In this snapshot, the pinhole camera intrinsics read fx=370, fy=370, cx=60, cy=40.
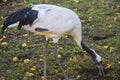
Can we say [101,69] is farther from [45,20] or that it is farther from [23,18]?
[23,18]

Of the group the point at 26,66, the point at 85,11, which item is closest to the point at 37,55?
the point at 26,66

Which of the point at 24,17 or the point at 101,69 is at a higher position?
the point at 24,17

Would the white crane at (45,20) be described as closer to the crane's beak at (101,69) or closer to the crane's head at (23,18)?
the crane's head at (23,18)

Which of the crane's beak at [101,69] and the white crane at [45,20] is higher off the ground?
the white crane at [45,20]

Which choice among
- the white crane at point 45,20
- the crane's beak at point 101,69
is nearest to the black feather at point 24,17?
the white crane at point 45,20

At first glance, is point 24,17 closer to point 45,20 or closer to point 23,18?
point 23,18

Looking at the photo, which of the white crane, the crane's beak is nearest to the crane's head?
the white crane

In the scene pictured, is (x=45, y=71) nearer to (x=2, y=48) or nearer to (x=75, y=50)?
(x=75, y=50)

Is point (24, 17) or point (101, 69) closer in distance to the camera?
point (24, 17)

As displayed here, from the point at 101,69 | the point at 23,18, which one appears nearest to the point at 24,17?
the point at 23,18

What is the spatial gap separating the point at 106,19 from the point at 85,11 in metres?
0.75

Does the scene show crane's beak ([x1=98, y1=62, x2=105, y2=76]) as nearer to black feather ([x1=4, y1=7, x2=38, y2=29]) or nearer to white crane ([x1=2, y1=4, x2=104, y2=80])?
white crane ([x1=2, y1=4, x2=104, y2=80])

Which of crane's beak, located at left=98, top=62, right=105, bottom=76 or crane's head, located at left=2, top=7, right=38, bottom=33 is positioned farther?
crane's beak, located at left=98, top=62, right=105, bottom=76

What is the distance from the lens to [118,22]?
26.2ft
